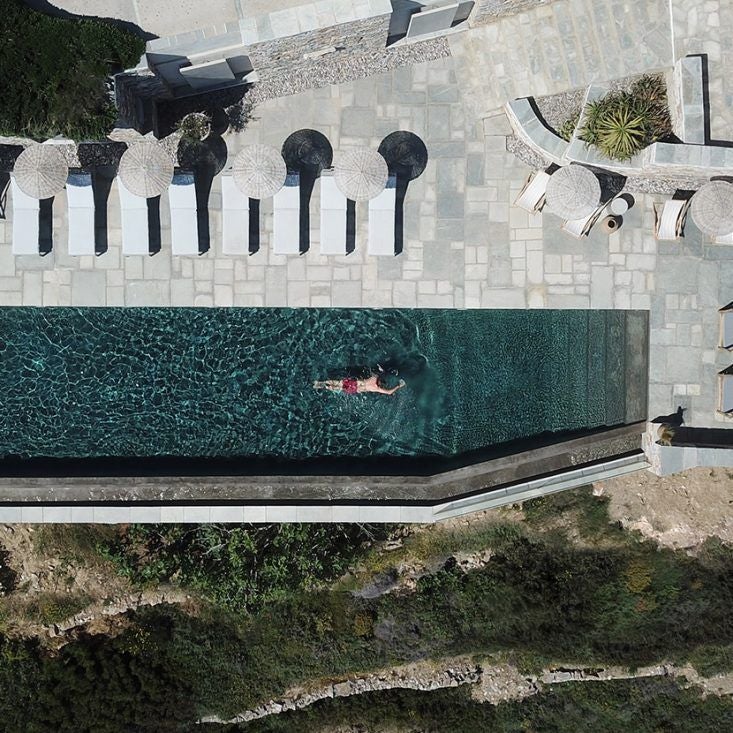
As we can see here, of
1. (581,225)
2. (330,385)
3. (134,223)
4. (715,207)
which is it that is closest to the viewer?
(715,207)

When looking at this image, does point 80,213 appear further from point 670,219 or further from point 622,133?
point 670,219

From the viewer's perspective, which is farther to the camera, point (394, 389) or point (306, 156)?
point (394, 389)

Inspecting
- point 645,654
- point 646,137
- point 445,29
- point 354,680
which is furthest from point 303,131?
point 645,654

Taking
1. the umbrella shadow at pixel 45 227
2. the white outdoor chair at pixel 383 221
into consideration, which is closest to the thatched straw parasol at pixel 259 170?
the white outdoor chair at pixel 383 221

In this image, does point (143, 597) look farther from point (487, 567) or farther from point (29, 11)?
point (29, 11)

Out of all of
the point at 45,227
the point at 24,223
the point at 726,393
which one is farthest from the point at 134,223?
the point at 726,393

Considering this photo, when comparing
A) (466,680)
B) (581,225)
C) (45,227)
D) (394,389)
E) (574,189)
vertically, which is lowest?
(466,680)

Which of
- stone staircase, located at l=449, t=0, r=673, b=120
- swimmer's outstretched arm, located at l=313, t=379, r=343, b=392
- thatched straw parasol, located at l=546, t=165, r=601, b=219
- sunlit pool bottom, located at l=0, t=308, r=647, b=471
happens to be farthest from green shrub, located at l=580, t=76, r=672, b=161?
swimmer's outstretched arm, located at l=313, t=379, r=343, b=392
